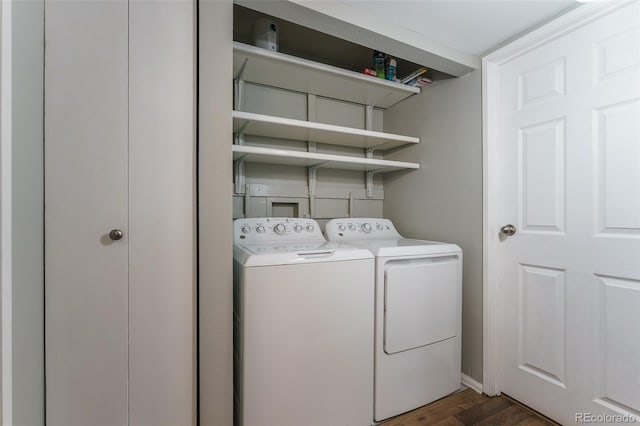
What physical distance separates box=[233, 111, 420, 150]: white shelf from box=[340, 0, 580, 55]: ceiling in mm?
632

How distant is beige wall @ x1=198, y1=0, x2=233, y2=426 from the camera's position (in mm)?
1159

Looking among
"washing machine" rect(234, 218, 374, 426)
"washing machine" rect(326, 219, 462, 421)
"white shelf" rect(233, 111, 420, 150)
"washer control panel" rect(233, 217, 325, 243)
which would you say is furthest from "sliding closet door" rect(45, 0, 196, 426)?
"washing machine" rect(326, 219, 462, 421)

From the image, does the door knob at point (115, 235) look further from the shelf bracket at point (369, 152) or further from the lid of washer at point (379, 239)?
the shelf bracket at point (369, 152)

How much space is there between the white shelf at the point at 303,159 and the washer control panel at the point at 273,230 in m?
0.41

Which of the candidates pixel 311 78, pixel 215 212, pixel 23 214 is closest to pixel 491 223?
pixel 311 78

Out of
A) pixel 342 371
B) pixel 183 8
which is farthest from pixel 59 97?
pixel 342 371

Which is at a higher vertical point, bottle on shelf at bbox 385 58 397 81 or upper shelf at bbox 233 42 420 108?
bottle on shelf at bbox 385 58 397 81

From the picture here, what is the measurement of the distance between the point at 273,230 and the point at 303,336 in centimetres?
72

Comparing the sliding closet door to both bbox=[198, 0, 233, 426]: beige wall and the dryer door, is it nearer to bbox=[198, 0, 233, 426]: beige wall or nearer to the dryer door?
bbox=[198, 0, 233, 426]: beige wall

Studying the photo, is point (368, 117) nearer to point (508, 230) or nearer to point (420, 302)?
point (508, 230)

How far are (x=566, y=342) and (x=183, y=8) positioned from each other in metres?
2.42

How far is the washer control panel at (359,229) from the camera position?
6.63 feet

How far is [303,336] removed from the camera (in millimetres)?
1346

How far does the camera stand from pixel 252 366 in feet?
4.11
